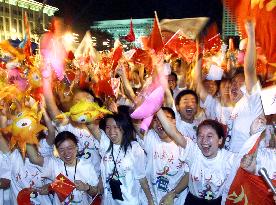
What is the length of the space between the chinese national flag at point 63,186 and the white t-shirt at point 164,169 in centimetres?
88

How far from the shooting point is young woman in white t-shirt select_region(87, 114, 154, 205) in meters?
3.99

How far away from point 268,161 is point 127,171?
1425 mm

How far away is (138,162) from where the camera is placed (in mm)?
4055

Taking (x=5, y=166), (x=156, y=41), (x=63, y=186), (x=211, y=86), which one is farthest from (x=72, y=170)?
(x=211, y=86)

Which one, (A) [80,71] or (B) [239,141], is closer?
(B) [239,141]

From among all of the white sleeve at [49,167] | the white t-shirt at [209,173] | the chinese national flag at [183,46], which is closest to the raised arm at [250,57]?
the white t-shirt at [209,173]

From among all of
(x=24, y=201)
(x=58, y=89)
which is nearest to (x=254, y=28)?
(x=24, y=201)

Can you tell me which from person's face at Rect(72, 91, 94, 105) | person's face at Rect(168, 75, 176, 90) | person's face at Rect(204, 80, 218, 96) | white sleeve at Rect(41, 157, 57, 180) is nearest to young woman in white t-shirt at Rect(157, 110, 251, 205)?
white sleeve at Rect(41, 157, 57, 180)

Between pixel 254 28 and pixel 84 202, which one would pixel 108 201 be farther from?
pixel 254 28

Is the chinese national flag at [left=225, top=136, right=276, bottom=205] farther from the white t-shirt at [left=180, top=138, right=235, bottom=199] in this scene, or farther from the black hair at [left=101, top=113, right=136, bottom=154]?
the black hair at [left=101, top=113, right=136, bottom=154]

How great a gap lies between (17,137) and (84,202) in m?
1.01

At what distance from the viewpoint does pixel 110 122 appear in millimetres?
4086

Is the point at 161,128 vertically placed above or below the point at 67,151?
above

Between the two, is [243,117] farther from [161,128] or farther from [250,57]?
[161,128]
